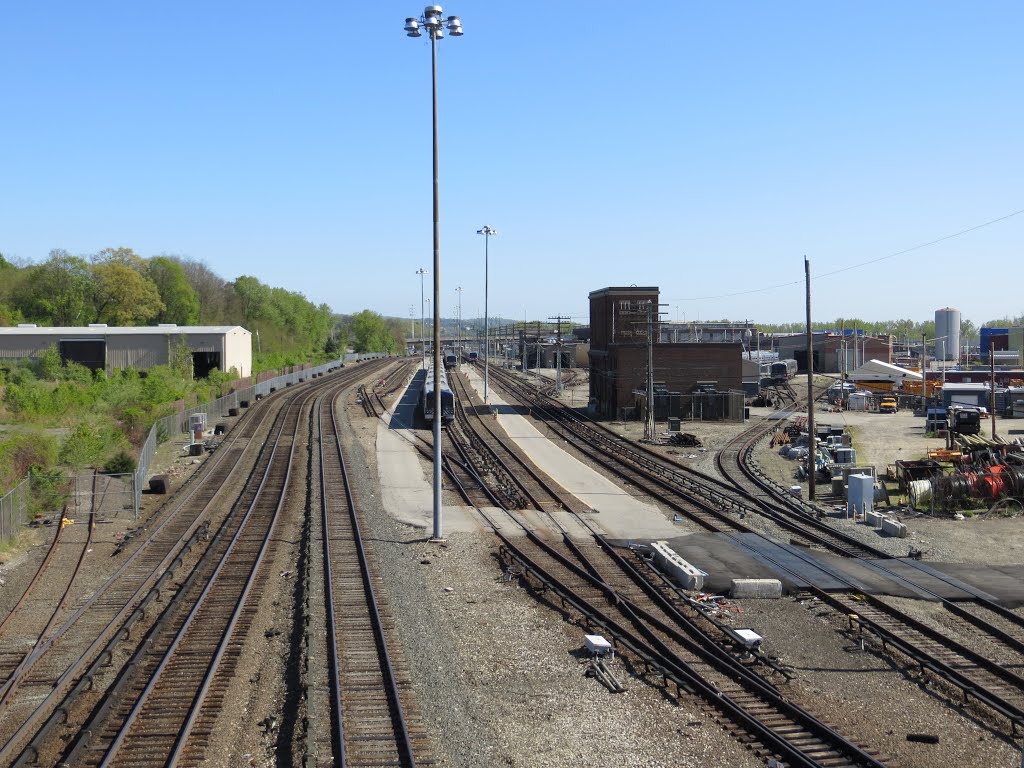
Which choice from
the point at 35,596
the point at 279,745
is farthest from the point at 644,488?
the point at 279,745

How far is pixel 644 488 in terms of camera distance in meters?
28.7

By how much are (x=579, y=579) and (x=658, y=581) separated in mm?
1539

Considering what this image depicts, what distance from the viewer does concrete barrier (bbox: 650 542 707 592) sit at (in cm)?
1698

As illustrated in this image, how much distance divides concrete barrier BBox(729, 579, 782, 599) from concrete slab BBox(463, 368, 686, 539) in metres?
5.39

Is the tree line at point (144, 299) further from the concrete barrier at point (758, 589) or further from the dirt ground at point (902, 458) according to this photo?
the concrete barrier at point (758, 589)

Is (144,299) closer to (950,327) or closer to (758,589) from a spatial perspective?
(758,589)

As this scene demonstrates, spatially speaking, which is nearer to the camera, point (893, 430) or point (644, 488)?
point (644, 488)

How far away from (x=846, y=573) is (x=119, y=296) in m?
Answer: 91.0

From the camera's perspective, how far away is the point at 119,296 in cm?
9419

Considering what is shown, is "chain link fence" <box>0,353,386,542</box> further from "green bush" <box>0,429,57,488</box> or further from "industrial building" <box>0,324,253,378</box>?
"industrial building" <box>0,324,253,378</box>

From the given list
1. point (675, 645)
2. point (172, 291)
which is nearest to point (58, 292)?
point (172, 291)

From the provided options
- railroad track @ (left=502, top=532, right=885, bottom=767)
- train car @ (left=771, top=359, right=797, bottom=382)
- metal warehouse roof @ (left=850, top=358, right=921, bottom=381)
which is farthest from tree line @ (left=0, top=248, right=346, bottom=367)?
railroad track @ (left=502, top=532, right=885, bottom=767)

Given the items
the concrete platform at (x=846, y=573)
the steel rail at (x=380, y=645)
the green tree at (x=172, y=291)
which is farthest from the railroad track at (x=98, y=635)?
the green tree at (x=172, y=291)

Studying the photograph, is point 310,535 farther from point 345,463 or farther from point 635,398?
point 635,398
